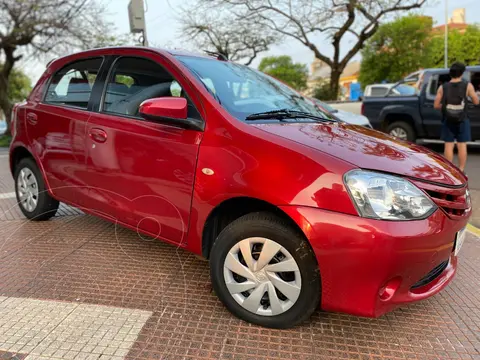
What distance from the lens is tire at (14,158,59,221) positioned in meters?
4.09

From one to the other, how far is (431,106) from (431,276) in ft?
25.3

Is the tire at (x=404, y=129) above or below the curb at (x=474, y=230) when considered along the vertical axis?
above

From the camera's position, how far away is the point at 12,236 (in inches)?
155

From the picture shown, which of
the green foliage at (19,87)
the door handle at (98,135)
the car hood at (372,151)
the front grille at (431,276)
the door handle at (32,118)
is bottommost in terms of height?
the front grille at (431,276)

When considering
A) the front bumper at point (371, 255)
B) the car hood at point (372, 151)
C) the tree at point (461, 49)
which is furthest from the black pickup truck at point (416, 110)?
the tree at point (461, 49)

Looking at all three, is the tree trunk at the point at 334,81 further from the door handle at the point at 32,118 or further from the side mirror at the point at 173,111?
the side mirror at the point at 173,111

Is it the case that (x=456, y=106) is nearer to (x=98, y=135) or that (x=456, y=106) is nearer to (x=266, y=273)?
(x=266, y=273)

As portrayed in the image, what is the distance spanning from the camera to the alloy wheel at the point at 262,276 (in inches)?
88.5

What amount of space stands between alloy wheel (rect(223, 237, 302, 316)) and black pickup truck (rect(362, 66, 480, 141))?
7858 millimetres

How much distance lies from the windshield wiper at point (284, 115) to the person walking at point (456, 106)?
3.75 m

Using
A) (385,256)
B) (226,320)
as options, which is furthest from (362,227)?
(226,320)

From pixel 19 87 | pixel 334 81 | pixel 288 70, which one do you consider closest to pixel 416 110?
pixel 334 81

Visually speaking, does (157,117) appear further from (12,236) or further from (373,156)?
(12,236)

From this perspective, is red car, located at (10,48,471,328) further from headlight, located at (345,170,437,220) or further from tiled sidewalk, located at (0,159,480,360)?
tiled sidewalk, located at (0,159,480,360)
